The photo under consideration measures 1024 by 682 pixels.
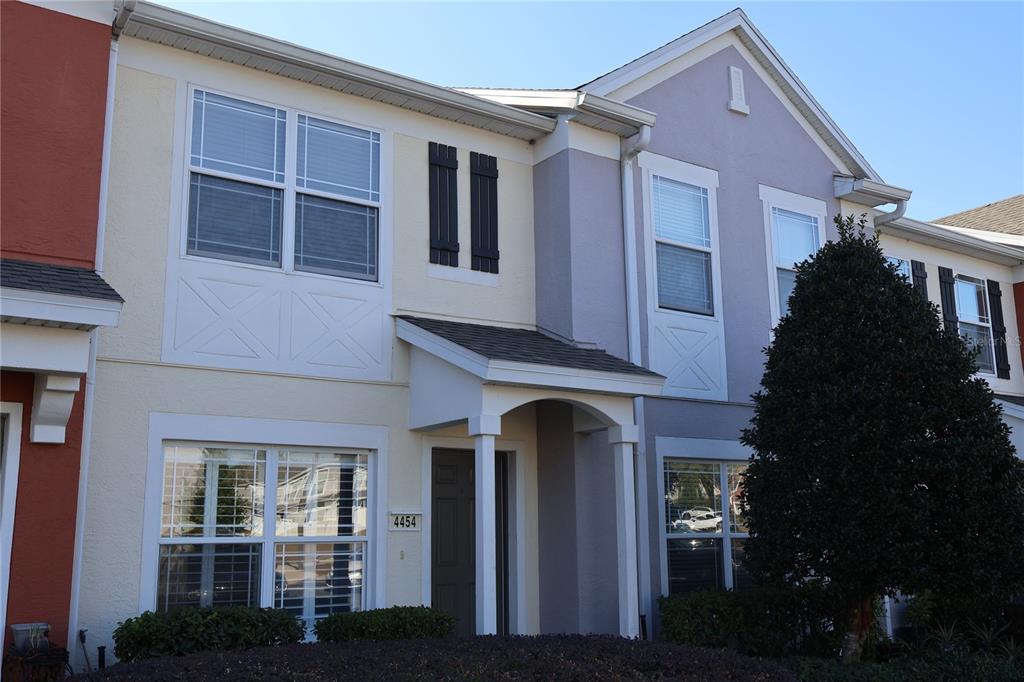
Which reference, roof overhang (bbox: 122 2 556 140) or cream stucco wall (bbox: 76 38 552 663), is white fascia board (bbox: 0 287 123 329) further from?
roof overhang (bbox: 122 2 556 140)

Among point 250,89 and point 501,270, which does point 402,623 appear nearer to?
point 501,270

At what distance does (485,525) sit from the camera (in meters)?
8.83

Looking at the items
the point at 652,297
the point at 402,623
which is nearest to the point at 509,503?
the point at 402,623

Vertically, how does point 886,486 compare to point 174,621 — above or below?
above

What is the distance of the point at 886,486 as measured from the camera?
8844 mm

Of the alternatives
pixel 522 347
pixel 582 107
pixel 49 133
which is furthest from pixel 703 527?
pixel 49 133

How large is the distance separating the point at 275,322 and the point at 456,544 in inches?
117

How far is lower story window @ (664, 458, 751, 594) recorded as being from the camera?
37.0 feet

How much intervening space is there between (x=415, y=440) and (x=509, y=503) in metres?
1.38

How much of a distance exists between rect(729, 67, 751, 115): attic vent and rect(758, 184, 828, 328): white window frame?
1.03 meters

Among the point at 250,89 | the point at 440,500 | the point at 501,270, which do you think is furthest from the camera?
the point at 501,270

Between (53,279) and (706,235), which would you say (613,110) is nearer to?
(706,235)

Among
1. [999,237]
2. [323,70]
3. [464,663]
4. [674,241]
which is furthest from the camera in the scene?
[999,237]

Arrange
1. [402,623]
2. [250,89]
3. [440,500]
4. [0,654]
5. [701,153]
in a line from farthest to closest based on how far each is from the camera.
A: [701,153]
[440,500]
[250,89]
[402,623]
[0,654]
